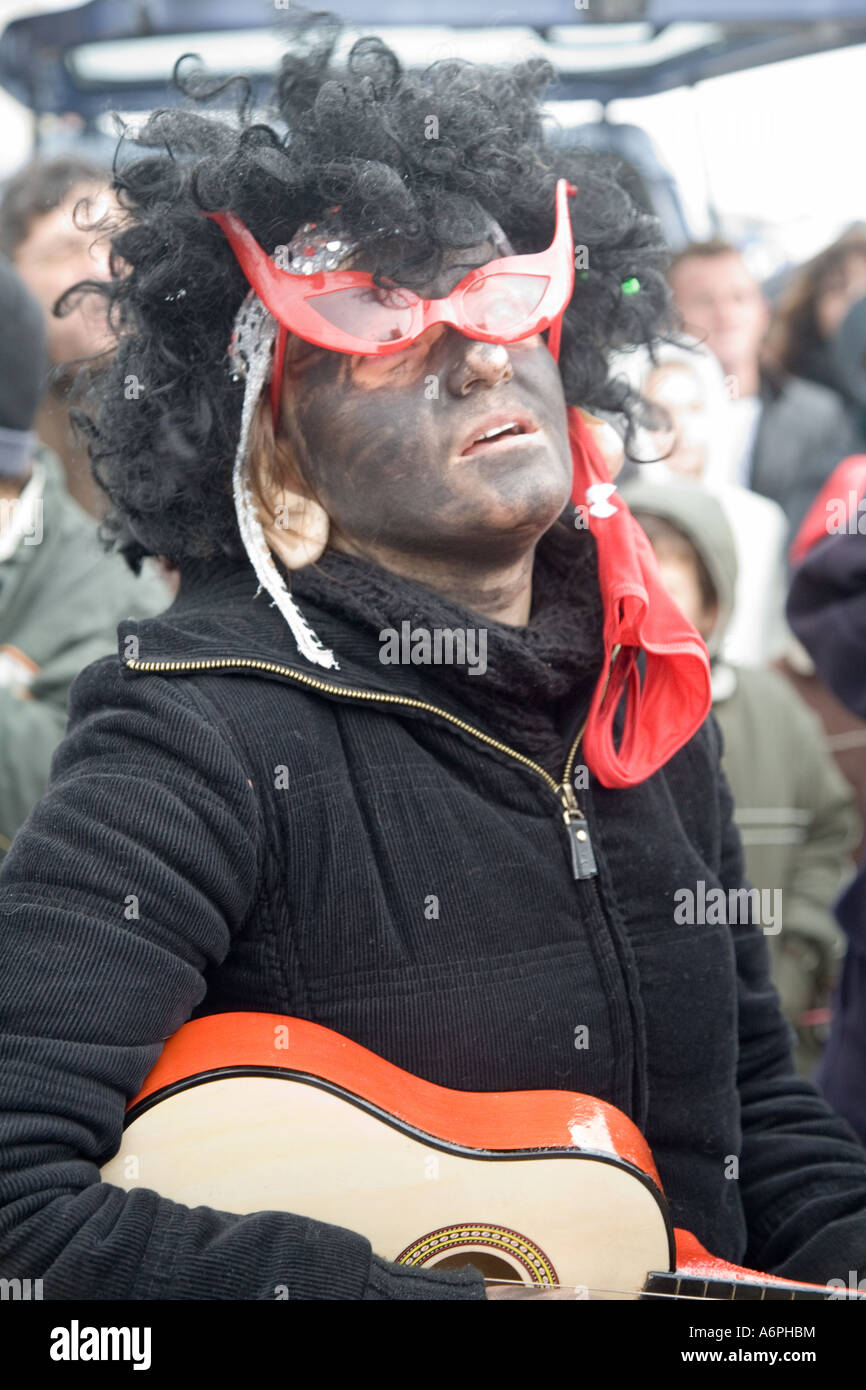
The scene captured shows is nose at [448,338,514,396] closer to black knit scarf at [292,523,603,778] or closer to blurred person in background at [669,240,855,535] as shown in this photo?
black knit scarf at [292,523,603,778]

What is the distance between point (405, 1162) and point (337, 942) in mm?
258

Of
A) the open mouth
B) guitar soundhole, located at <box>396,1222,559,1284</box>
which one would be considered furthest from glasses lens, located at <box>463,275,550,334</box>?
guitar soundhole, located at <box>396,1222,559,1284</box>

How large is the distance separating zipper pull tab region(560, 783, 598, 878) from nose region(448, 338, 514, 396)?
546 millimetres

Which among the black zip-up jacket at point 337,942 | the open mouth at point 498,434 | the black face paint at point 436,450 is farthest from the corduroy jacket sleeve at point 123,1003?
the open mouth at point 498,434

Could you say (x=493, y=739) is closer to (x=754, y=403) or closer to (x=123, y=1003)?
(x=123, y=1003)

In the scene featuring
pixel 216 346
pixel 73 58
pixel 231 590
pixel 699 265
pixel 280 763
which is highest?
pixel 73 58

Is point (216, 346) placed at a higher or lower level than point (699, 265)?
lower

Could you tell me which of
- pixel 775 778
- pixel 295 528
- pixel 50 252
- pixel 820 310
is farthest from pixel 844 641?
pixel 820 310

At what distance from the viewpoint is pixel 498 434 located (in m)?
1.84

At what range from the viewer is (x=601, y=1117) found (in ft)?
5.65
